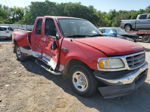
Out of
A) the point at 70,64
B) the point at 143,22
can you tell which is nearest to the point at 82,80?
the point at 70,64

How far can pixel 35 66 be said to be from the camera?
Answer: 704 centimetres

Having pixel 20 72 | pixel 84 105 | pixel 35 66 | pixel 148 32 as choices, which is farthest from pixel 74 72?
pixel 148 32

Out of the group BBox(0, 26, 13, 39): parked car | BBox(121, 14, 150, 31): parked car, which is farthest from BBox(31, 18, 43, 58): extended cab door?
BBox(0, 26, 13, 39): parked car

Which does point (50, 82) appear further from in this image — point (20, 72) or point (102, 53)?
point (102, 53)

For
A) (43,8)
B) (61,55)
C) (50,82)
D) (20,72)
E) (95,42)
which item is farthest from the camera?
(43,8)

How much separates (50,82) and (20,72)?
156 cm

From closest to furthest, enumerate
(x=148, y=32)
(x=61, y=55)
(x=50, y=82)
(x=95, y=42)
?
(x=95, y=42) < (x=61, y=55) < (x=50, y=82) < (x=148, y=32)

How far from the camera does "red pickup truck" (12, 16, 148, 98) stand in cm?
368

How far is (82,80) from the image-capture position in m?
4.18

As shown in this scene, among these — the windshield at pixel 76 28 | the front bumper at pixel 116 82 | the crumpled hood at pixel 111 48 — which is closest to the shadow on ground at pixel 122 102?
the front bumper at pixel 116 82

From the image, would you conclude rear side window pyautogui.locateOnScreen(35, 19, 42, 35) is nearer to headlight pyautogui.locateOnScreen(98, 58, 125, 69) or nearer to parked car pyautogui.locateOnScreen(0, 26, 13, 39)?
headlight pyautogui.locateOnScreen(98, 58, 125, 69)

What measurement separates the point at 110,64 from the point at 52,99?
64.5 inches

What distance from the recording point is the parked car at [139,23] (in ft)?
55.0

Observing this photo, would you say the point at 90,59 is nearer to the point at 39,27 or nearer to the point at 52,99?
the point at 52,99
